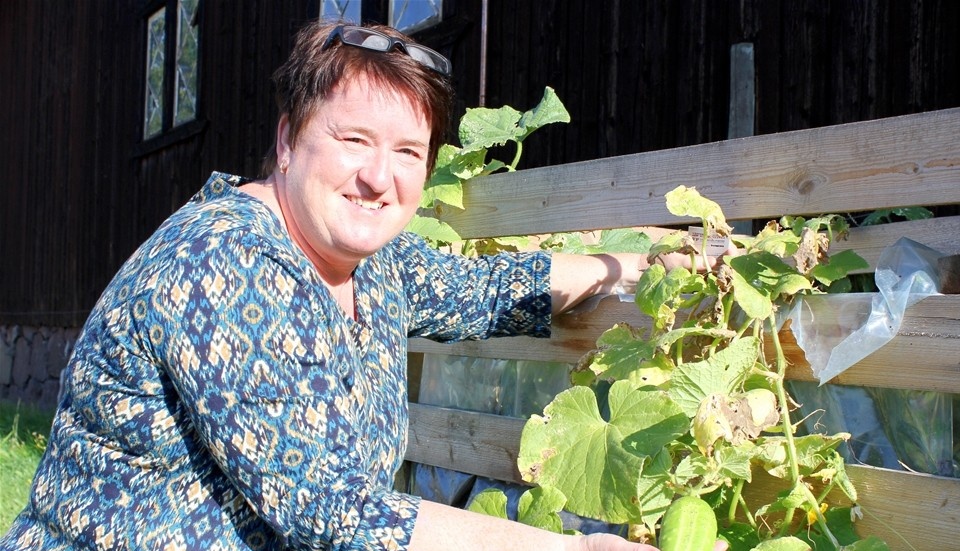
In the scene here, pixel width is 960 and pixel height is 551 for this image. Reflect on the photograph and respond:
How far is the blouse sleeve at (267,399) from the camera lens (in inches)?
61.2

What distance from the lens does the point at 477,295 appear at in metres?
2.33

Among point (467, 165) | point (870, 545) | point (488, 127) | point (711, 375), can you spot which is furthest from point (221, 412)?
point (488, 127)

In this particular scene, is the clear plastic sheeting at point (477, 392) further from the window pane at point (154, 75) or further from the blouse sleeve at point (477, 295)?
the window pane at point (154, 75)

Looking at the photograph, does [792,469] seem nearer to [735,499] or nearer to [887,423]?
[735,499]

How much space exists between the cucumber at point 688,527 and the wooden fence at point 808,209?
308 millimetres

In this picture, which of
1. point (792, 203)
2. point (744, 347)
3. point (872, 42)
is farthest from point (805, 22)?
point (744, 347)

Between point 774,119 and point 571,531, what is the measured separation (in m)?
2.35

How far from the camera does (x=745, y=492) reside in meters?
1.81

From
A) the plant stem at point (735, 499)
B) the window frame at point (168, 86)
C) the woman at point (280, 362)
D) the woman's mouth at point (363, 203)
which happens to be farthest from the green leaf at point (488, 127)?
the window frame at point (168, 86)

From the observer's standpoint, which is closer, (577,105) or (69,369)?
(69,369)

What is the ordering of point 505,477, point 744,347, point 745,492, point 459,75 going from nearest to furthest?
point 744,347, point 745,492, point 505,477, point 459,75

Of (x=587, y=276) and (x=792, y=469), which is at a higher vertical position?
(x=587, y=276)

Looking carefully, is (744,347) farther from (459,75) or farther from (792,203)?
(459,75)

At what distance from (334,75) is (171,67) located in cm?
806
